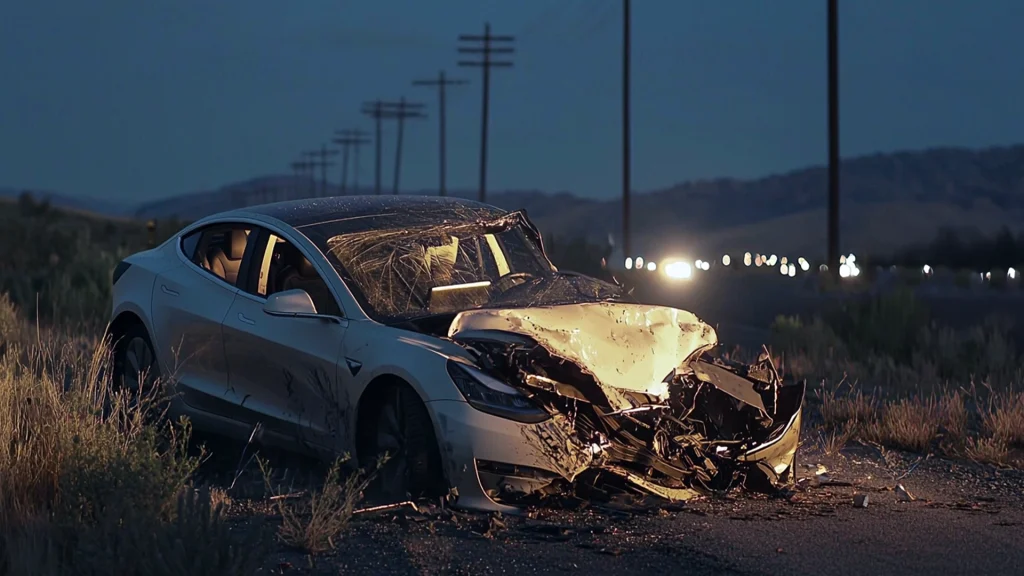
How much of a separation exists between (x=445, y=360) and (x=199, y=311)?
268cm

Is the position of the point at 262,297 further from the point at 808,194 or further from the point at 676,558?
the point at 808,194

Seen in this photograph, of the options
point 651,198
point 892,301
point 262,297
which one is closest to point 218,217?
point 262,297

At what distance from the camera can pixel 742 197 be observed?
170 metres

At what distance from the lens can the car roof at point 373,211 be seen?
9688mm

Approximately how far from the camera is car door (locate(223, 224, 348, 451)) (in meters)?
8.73

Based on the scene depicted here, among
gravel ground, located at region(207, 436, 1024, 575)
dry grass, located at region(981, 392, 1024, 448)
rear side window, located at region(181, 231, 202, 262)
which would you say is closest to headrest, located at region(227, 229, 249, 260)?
rear side window, located at region(181, 231, 202, 262)

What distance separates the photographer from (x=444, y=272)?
31.1 ft

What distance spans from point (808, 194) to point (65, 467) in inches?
6277

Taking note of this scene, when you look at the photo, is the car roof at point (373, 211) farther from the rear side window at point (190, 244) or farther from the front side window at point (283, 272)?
the rear side window at point (190, 244)

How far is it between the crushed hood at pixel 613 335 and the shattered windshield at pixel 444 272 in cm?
29

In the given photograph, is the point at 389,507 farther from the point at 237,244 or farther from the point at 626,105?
the point at 626,105

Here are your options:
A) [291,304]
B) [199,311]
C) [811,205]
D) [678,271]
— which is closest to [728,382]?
[291,304]

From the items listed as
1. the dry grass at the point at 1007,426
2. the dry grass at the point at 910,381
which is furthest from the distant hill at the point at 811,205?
the dry grass at the point at 1007,426

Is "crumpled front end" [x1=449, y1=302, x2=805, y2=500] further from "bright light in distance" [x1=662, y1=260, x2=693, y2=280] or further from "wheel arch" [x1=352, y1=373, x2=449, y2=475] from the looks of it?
"bright light in distance" [x1=662, y1=260, x2=693, y2=280]
